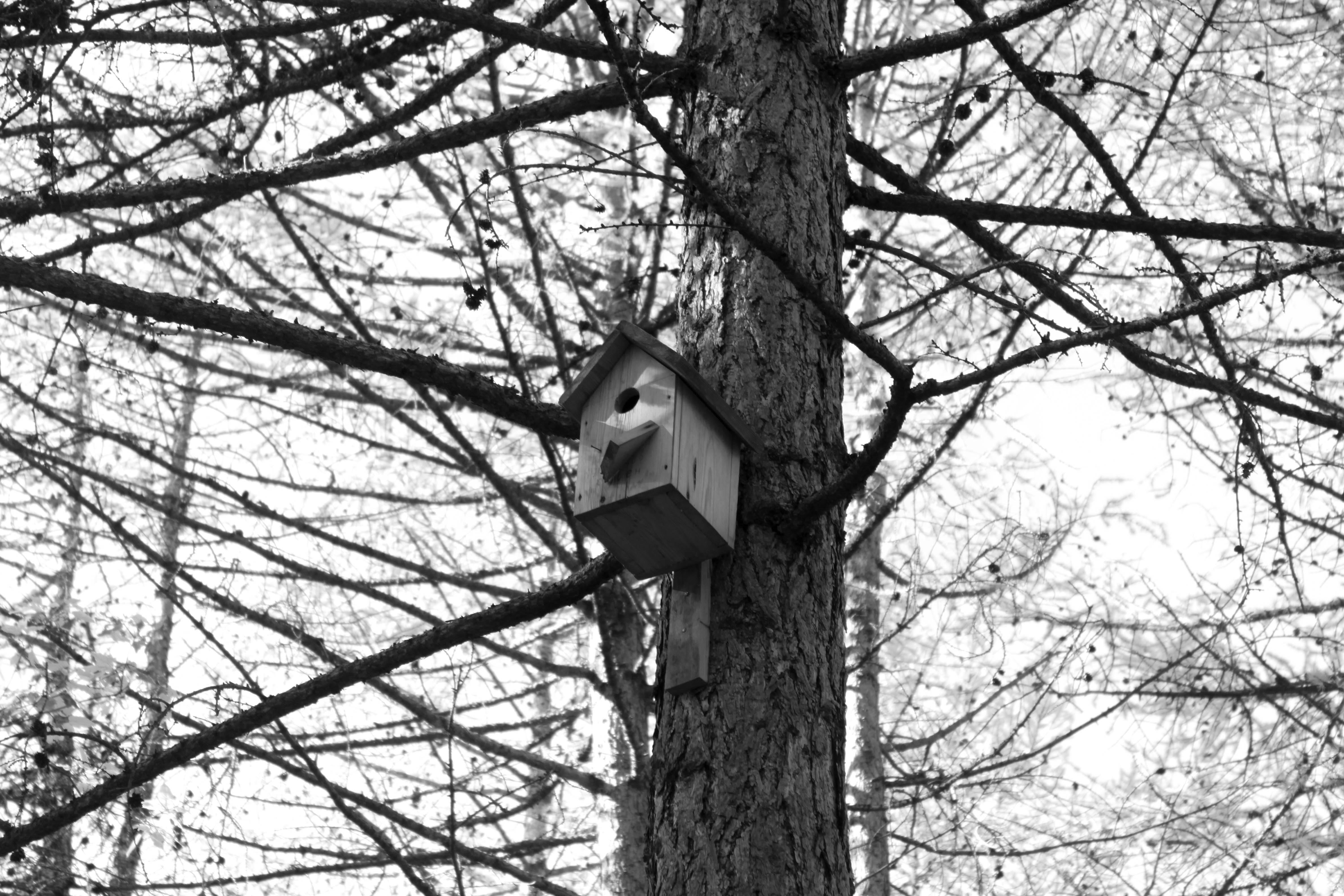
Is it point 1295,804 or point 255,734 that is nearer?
point 255,734

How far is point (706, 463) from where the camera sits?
8.36ft

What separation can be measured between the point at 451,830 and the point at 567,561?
1632 mm

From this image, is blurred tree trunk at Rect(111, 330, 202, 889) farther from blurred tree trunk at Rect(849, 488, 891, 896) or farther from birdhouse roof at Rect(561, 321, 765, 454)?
blurred tree trunk at Rect(849, 488, 891, 896)

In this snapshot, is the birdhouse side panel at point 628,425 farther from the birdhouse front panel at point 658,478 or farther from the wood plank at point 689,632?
the wood plank at point 689,632

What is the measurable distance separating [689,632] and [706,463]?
1.04 ft

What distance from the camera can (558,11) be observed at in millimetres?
3709

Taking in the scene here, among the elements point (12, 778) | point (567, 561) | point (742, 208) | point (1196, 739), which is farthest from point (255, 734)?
point (1196, 739)

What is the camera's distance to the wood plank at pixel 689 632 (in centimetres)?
246

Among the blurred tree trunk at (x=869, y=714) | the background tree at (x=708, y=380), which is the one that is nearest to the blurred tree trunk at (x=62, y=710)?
the background tree at (x=708, y=380)

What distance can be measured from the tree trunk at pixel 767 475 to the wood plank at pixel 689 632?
0.02 meters

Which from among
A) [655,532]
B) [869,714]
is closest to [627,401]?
[655,532]

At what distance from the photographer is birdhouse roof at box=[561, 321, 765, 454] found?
2.58 meters

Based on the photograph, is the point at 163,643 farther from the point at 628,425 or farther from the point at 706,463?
the point at 706,463

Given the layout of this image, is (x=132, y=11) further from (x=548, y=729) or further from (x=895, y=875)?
(x=895, y=875)
